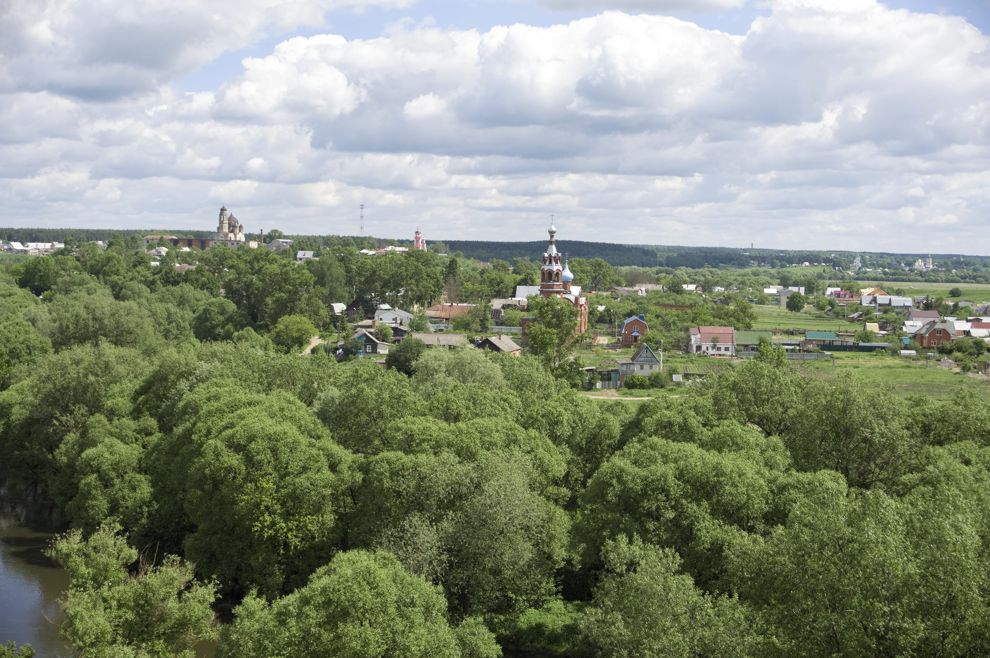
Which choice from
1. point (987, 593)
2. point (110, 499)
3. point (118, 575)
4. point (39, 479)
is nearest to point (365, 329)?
point (39, 479)

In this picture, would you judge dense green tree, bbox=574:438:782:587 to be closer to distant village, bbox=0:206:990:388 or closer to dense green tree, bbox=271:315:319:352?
distant village, bbox=0:206:990:388

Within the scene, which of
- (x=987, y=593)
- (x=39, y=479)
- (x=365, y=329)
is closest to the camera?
(x=987, y=593)

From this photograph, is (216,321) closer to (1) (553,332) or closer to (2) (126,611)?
(1) (553,332)

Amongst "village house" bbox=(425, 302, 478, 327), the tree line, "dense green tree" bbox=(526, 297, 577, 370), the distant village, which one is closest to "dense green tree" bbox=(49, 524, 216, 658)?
the tree line

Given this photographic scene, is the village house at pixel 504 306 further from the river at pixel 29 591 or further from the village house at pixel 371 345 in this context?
the river at pixel 29 591

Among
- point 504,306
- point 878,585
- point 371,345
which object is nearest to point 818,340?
point 504,306

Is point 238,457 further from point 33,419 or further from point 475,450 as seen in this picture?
point 33,419
